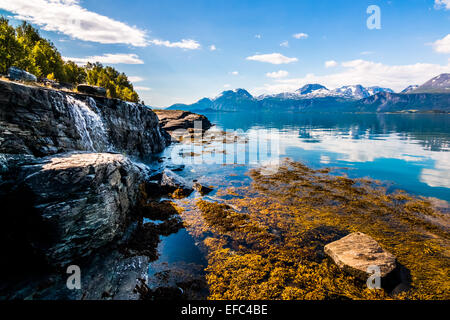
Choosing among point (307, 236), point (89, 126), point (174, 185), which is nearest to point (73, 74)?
point (89, 126)

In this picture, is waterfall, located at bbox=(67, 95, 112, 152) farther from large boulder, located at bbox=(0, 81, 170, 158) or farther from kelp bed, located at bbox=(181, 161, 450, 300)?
kelp bed, located at bbox=(181, 161, 450, 300)

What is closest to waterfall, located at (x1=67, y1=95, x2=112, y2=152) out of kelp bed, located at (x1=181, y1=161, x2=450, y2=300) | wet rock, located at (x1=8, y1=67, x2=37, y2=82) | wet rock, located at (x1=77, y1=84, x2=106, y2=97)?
wet rock, located at (x1=8, y1=67, x2=37, y2=82)

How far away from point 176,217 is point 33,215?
874 cm

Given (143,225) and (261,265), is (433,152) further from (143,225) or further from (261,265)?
(143,225)

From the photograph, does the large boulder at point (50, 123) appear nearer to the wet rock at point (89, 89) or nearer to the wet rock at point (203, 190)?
the wet rock at point (89, 89)

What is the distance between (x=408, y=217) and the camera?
15.2m

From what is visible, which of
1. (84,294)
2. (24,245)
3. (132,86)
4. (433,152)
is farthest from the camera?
(132,86)

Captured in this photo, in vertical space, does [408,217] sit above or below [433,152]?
below

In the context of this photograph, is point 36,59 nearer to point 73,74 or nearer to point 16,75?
point 73,74

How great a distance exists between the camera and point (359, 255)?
1022 centimetres

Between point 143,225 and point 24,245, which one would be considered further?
point 143,225

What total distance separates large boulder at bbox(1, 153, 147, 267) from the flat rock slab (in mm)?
12879
